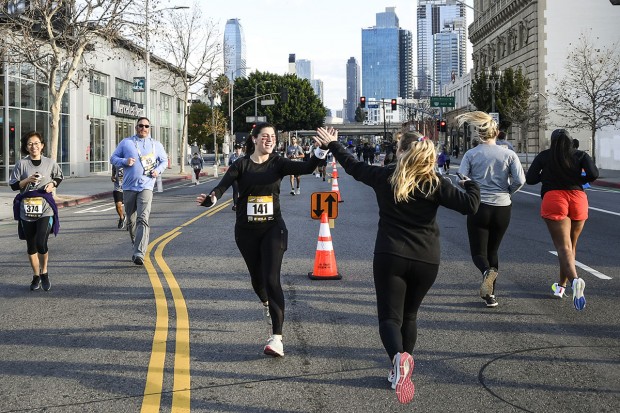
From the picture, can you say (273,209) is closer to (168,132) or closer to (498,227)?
(498,227)

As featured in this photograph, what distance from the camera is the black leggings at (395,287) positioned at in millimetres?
4785

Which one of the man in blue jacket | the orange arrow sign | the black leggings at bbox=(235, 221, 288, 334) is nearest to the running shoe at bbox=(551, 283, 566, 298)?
the orange arrow sign

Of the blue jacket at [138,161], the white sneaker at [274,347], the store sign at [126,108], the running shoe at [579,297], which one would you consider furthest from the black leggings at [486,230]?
the store sign at [126,108]

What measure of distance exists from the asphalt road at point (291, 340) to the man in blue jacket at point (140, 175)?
0.57 m

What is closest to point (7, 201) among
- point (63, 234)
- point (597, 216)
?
point (63, 234)

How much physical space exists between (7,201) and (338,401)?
2219 centimetres

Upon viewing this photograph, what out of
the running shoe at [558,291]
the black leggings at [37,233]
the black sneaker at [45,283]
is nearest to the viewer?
the running shoe at [558,291]

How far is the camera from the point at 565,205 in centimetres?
792

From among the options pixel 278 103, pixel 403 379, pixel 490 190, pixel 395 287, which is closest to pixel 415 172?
pixel 395 287

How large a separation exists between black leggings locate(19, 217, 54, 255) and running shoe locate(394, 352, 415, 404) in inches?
219

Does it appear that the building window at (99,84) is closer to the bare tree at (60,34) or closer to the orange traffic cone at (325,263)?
the bare tree at (60,34)

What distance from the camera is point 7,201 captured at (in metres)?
24.6

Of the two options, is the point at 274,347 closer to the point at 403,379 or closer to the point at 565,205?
the point at 403,379

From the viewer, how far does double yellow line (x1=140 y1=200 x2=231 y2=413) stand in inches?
191
